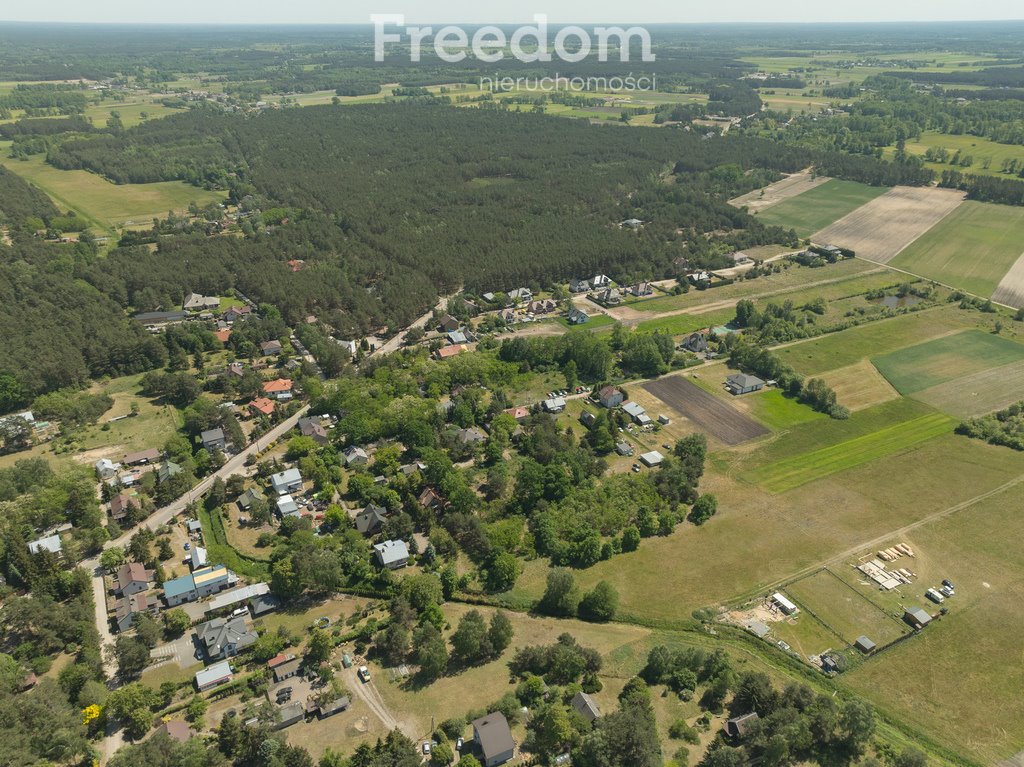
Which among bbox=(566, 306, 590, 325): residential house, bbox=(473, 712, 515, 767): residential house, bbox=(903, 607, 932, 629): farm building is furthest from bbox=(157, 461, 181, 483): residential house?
bbox=(903, 607, 932, 629): farm building

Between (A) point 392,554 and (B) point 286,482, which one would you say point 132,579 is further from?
(A) point 392,554

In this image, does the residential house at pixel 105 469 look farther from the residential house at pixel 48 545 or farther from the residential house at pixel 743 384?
the residential house at pixel 743 384

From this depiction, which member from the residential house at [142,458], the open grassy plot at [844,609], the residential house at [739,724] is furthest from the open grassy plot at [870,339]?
the residential house at [142,458]

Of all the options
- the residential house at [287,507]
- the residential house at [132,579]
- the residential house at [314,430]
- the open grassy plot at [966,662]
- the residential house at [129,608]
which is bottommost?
the open grassy plot at [966,662]

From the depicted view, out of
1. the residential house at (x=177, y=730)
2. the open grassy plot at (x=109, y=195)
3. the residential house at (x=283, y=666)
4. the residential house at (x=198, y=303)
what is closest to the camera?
the residential house at (x=177, y=730)

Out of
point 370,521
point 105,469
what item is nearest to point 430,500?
point 370,521

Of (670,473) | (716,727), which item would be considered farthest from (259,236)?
(716,727)
